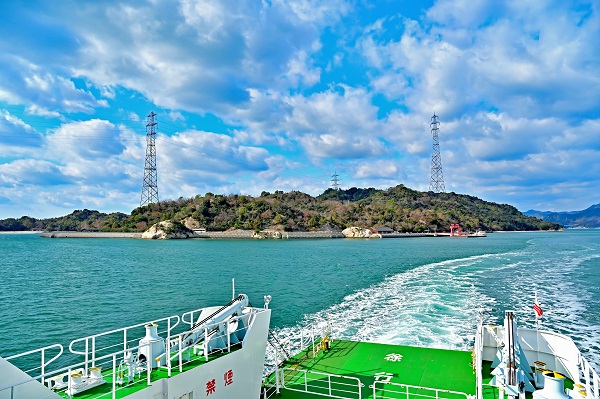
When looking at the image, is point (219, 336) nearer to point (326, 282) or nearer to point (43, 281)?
point (326, 282)

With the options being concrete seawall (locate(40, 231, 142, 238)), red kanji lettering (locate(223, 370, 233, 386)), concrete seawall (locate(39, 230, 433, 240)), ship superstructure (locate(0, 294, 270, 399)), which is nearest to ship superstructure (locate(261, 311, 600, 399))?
ship superstructure (locate(0, 294, 270, 399))

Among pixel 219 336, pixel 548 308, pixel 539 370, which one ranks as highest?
Answer: pixel 219 336

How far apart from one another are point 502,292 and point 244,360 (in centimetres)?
3421

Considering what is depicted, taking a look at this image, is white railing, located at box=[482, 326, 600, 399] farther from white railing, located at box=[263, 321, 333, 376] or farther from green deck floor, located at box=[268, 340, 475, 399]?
white railing, located at box=[263, 321, 333, 376]

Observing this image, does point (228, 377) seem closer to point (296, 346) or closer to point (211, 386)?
point (211, 386)

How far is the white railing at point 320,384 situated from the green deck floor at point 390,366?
4cm

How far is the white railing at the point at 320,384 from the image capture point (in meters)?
13.8

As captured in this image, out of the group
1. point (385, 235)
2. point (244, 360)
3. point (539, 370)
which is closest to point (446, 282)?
point (539, 370)

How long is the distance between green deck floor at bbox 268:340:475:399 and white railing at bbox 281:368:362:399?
0.04m

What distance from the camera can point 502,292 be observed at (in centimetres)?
3841

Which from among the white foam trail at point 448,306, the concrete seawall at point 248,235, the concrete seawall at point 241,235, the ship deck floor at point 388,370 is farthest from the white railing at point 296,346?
the concrete seawall at point 248,235

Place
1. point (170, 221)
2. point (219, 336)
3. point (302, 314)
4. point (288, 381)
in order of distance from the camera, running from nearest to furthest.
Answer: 1. point (219, 336)
2. point (288, 381)
3. point (302, 314)
4. point (170, 221)

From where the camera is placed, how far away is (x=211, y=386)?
1125 cm

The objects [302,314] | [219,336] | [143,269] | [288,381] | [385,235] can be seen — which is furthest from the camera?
[385,235]
